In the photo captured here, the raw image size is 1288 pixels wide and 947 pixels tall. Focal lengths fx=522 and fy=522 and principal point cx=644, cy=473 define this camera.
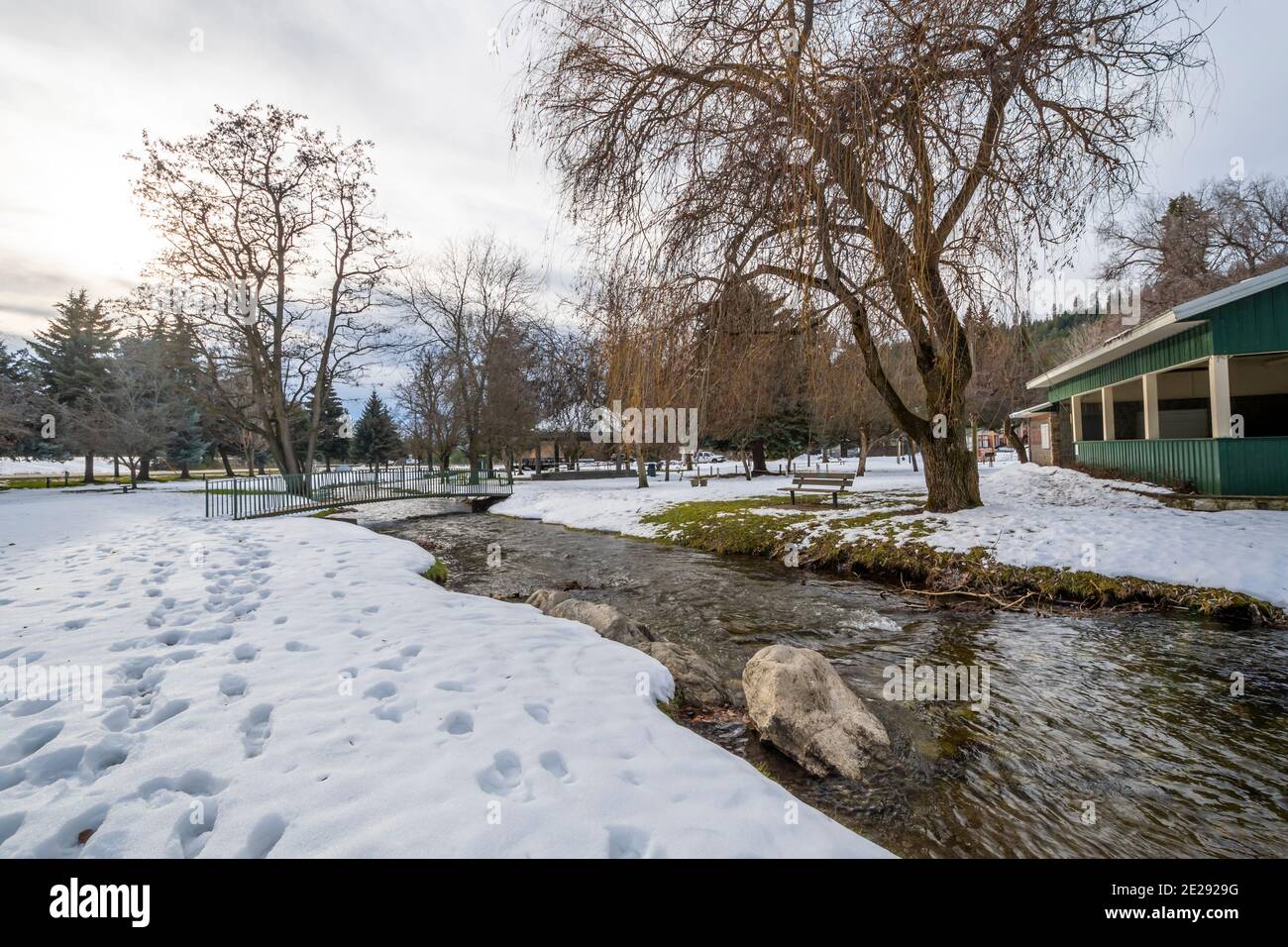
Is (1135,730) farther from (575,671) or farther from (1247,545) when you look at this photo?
(1247,545)

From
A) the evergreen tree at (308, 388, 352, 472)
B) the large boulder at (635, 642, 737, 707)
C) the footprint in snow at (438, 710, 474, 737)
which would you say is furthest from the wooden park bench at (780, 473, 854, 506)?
the evergreen tree at (308, 388, 352, 472)

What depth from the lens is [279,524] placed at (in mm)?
12258

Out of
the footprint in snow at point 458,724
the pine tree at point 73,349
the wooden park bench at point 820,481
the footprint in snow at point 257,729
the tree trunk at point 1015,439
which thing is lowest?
the footprint in snow at point 458,724

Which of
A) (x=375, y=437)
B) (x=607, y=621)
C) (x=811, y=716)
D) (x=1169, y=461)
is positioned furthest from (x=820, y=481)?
(x=375, y=437)

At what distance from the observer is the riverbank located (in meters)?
6.98

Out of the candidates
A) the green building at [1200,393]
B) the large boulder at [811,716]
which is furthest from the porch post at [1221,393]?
the large boulder at [811,716]

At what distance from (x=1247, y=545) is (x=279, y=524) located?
58.8 feet

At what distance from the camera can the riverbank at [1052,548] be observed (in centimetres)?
698

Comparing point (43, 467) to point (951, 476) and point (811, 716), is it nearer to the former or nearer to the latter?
point (811, 716)

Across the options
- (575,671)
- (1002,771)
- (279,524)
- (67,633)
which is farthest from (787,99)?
(279,524)

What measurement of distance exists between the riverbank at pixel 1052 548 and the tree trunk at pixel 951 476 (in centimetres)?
38

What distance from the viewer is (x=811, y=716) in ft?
12.5

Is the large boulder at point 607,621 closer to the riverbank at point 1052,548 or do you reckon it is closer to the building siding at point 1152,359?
the riverbank at point 1052,548
